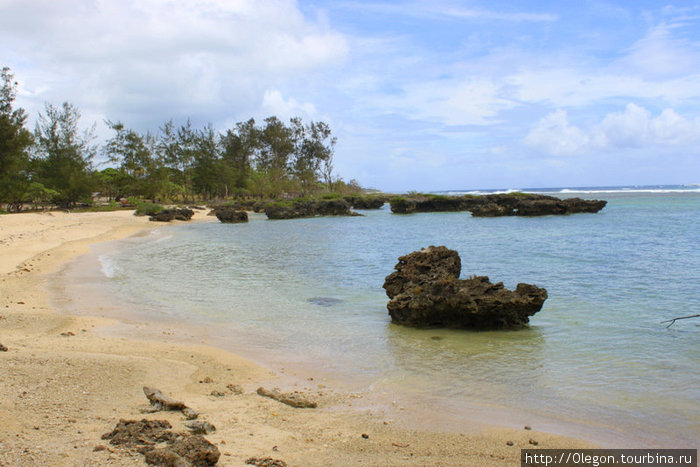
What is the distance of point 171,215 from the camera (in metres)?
42.2

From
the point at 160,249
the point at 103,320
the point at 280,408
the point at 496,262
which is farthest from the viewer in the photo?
the point at 160,249

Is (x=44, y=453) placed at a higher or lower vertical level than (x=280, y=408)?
higher

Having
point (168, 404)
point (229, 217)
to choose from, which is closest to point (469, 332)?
point (168, 404)

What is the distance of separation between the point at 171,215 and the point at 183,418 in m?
40.2

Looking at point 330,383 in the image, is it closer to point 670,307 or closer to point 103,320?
point 103,320

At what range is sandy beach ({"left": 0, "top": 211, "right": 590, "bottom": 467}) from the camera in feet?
12.2

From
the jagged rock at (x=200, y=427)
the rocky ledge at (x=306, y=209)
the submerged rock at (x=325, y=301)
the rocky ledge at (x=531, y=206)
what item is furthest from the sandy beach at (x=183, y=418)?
the rocky ledge at (x=306, y=209)

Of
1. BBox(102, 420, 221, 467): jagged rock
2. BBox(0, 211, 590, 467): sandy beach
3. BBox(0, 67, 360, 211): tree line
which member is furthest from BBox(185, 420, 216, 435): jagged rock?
BBox(0, 67, 360, 211): tree line

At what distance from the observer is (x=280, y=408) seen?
5.00 m

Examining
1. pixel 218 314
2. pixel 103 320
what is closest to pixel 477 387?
pixel 218 314

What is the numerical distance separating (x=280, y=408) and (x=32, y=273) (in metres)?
12.0

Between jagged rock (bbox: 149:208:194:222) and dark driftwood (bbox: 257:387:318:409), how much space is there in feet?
125

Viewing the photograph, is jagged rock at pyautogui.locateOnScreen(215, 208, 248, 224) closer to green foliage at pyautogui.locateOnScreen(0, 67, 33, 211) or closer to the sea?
green foliage at pyautogui.locateOnScreen(0, 67, 33, 211)

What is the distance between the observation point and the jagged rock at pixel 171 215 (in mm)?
40875
